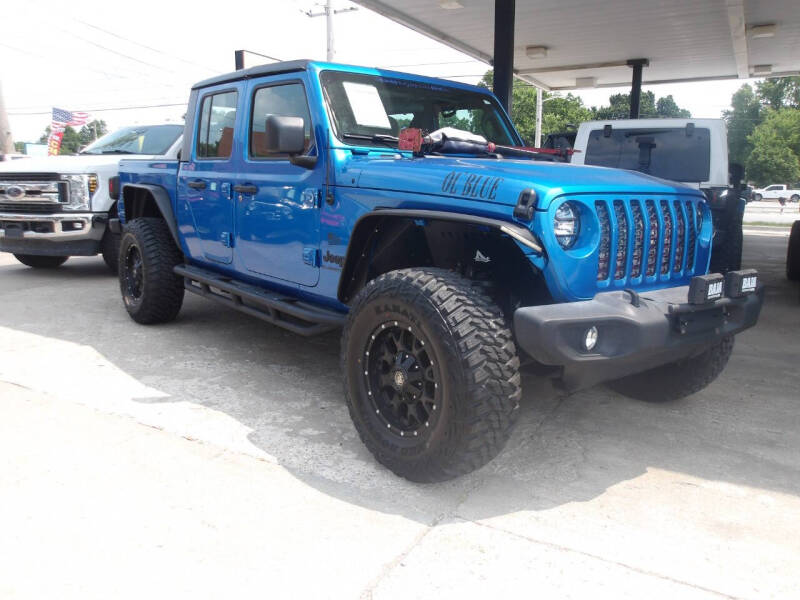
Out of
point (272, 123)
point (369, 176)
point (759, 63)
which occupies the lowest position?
point (369, 176)

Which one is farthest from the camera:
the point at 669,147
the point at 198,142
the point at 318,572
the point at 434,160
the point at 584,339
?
the point at 669,147

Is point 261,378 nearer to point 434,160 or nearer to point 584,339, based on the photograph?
point 434,160

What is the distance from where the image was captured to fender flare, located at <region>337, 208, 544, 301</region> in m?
2.56

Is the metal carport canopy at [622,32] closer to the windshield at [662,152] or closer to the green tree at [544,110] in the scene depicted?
the windshield at [662,152]

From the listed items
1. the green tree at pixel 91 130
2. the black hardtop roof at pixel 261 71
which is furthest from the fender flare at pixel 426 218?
the green tree at pixel 91 130

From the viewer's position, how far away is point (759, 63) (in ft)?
48.5

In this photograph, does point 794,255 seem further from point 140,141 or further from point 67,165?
point 67,165

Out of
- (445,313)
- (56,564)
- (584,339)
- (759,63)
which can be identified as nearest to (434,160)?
(445,313)

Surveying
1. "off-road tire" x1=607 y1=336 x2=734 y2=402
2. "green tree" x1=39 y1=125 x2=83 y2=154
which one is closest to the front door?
"off-road tire" x1=607 y1=336 x2=734 y2=402

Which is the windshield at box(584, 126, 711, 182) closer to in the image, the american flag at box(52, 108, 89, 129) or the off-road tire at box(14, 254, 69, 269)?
the off-road tire at box(14, 254, 69, 269)

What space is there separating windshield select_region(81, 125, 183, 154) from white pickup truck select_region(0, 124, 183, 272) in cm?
47

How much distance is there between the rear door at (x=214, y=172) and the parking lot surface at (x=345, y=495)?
907mm

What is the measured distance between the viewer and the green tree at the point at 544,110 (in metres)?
53.2

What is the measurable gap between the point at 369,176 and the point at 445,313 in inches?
38.8
